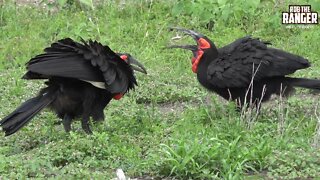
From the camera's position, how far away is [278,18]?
10695mm

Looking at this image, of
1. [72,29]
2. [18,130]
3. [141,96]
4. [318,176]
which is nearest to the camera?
[318,176]

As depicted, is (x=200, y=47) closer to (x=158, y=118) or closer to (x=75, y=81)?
(x=158, y=118)

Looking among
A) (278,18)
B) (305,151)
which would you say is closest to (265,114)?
(305,151)

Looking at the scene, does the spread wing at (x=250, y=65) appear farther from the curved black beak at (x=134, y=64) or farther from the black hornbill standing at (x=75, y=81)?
the black hornbill standing at (x=75, y=81)

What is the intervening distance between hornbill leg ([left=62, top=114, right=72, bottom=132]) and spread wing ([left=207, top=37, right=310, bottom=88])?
1.41 meters

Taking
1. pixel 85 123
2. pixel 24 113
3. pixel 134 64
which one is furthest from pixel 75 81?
pixel 134 64

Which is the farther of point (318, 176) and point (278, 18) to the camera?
point (278, 18)

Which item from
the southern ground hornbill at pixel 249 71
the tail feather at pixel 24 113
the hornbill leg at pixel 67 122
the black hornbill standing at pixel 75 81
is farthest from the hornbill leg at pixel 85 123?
the southern ground hornbill at pixel 249 71

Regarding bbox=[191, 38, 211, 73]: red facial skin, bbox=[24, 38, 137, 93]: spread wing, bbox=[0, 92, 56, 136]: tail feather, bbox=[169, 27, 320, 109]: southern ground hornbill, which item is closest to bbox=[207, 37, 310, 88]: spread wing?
bbox=[169, 27, 320, 109]: southern ground hornbill

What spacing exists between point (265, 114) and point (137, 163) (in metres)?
1.86

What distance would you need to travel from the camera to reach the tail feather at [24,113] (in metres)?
6.57

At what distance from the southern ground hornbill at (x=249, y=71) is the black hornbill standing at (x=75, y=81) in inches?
33.0

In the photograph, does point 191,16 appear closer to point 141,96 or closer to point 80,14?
point 80,14

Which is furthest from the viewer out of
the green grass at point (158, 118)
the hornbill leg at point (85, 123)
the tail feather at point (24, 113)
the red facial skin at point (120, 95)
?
the red facial skin at point (120, 95)
